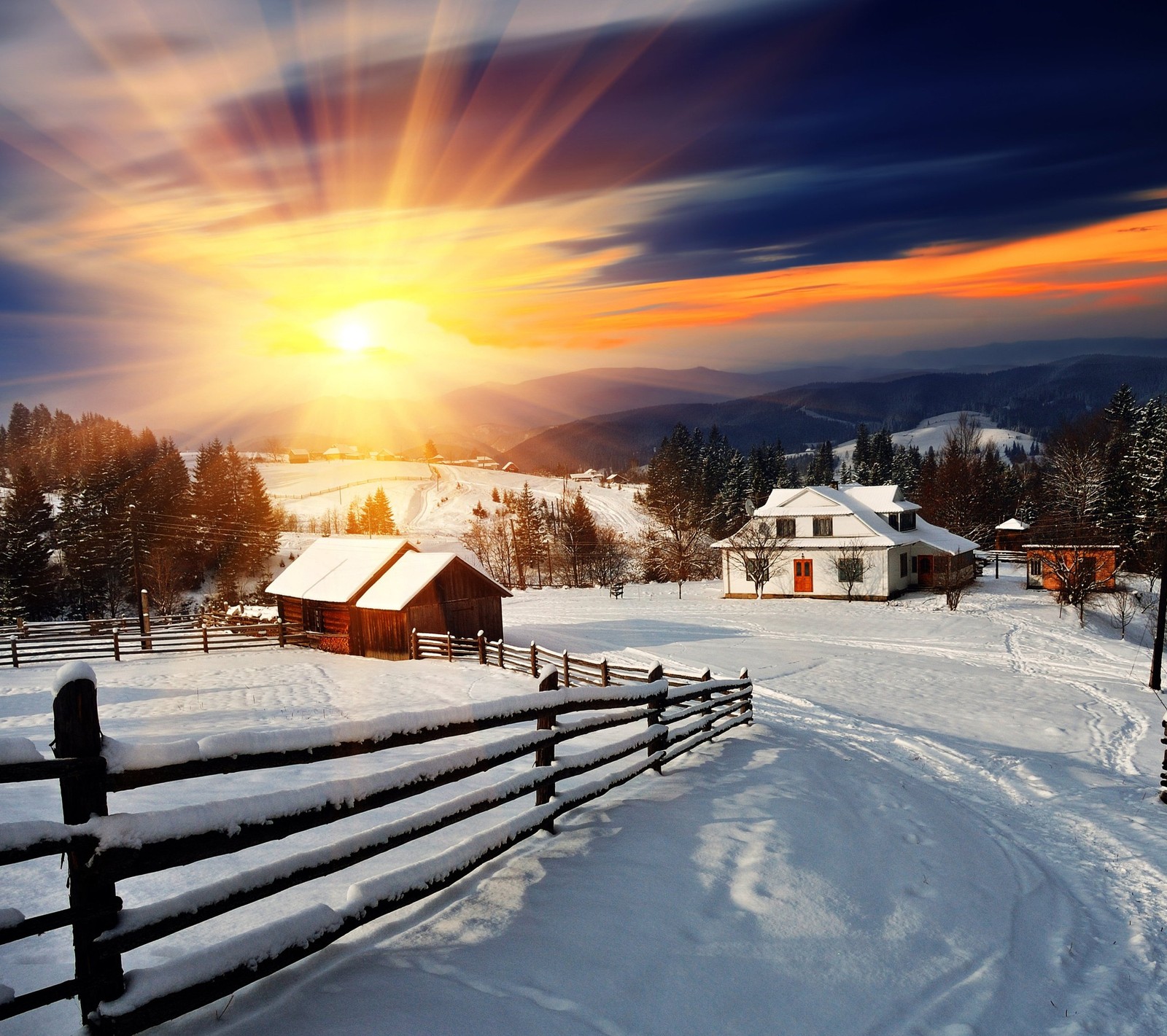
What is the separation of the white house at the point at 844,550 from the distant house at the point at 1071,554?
15.1 feet

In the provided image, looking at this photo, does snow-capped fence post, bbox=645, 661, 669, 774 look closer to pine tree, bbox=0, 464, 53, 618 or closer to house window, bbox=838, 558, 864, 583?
house window, bbox=838, 558, 864, 583

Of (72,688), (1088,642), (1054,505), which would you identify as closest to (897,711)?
(1088,642)

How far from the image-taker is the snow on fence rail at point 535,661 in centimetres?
1772

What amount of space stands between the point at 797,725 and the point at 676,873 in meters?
11.8

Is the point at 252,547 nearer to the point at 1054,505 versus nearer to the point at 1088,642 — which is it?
the point at 1088,642

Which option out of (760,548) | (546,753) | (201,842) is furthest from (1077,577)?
(201,842)

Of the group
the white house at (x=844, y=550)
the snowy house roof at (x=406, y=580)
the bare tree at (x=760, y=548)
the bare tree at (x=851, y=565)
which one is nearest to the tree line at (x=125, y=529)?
the snowy house roof at (x=406, y=580)

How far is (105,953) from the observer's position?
2.91m

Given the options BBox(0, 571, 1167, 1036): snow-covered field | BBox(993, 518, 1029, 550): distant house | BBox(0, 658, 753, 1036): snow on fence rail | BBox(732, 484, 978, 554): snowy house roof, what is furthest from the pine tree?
BBox(993, 518, 1029, 550): distant house

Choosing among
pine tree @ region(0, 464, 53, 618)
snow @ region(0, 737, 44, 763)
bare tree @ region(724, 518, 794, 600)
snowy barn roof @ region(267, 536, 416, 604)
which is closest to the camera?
snow @ region(0, 737, 44, 763)

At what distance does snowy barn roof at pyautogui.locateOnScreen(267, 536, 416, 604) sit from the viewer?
30.4 m

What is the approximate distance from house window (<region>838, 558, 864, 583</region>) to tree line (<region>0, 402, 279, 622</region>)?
155 feet

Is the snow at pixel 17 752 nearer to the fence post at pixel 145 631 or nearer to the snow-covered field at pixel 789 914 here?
the snow-covered field at pixel 789 914

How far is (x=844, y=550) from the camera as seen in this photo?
46594 millimetres
